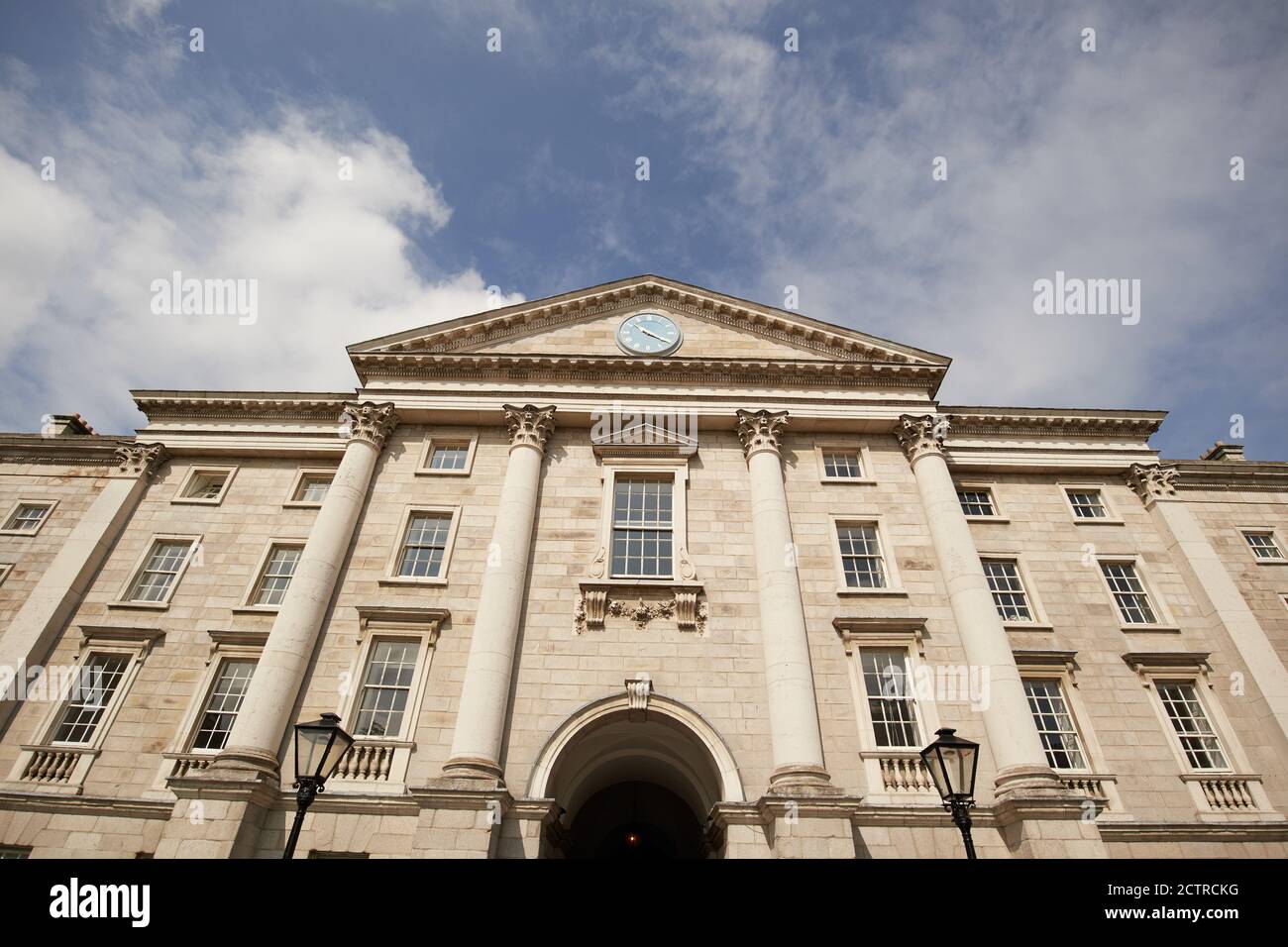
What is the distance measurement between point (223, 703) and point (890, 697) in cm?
1854

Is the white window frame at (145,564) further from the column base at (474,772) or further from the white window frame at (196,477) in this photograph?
the column base at (474,772)

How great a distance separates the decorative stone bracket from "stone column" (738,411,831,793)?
184cm

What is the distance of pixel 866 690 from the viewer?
57.7 ft

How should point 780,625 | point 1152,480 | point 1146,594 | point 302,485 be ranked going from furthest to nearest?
point 302,485, point 1152,480, point 1146,594, point 780,625

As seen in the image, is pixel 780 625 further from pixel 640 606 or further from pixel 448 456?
pixel 448 456

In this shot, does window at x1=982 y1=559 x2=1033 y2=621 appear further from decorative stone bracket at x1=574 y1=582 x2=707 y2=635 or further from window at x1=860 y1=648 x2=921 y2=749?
decorative stone bracket at x1=574 y1=582 x2=707 y2=635

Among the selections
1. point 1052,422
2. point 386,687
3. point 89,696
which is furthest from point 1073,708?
point 89,696

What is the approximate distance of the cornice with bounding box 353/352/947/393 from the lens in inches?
896

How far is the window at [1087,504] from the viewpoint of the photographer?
75.4ft

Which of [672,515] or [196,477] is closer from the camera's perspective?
[672,515]

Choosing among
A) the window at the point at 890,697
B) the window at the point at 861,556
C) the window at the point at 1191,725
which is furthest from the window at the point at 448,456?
the window at the point at 1191,725

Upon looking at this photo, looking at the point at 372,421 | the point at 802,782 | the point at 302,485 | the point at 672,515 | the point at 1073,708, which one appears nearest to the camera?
the point at 802,782
